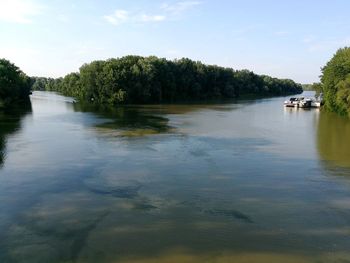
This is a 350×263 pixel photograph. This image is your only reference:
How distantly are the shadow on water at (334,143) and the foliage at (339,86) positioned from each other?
6974 mm

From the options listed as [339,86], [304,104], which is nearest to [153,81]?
[304,104]

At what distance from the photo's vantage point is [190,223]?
13203mm

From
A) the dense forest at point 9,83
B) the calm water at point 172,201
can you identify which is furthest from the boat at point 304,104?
the dense forest at point 9,83

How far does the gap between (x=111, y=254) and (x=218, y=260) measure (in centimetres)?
294

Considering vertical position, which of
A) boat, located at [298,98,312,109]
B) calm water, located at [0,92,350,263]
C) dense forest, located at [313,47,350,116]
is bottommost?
calm water, located at [0,92,350,263]

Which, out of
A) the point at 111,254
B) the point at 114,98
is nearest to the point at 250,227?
the point at 111,254

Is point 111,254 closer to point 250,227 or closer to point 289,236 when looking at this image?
point 250,227

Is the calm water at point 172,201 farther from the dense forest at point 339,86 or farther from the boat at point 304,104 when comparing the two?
the boat at point 304,104

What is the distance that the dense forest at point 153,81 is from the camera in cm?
7494

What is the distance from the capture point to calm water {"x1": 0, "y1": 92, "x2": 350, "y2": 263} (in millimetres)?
11367

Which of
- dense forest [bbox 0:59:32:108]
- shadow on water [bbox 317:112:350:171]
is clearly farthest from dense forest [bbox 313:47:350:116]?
dense forest [bbox 0:59:32:108]

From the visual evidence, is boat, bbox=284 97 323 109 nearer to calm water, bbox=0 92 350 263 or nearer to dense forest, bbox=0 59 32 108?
calm water, bbox=0 92 350 263

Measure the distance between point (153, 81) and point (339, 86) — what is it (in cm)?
4100

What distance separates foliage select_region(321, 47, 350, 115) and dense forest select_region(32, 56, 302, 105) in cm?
3446
